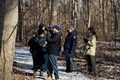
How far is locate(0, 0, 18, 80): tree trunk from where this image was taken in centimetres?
765

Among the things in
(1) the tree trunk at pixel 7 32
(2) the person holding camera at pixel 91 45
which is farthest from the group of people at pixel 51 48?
(1) the tree trunk at pixel 7 32

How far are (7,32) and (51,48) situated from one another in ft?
11.2

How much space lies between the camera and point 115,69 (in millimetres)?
15086

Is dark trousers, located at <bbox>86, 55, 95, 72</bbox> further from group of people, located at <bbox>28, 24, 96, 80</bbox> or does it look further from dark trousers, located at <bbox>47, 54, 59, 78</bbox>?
dark trousers, located at <bbox>47, 54, 59, 78</bbox>

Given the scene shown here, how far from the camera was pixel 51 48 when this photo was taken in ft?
36.3

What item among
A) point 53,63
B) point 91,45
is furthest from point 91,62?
point 53,63

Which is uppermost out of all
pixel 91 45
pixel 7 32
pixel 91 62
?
pixel 7 32

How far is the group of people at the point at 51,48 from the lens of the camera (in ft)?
36.3

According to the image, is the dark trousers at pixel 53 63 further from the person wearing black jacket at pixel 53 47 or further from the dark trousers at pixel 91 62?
the dark trousers at pixel 91 62

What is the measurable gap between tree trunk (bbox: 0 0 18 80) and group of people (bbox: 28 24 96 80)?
3.08m

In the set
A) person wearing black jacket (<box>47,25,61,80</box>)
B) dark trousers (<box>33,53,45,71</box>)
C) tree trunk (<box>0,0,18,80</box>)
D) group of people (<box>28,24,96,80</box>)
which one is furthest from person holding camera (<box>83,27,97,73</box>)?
tree trunk (<box>0,0,18,80</box>)

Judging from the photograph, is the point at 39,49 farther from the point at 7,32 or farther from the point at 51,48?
the point at 7,32

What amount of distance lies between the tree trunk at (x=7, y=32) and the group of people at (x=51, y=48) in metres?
3.08

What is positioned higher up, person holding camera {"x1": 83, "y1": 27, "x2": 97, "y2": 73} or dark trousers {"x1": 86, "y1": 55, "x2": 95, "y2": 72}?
person holding camera {"x1": 83, "y1": 27, "x2": 97, "y2": 73}
